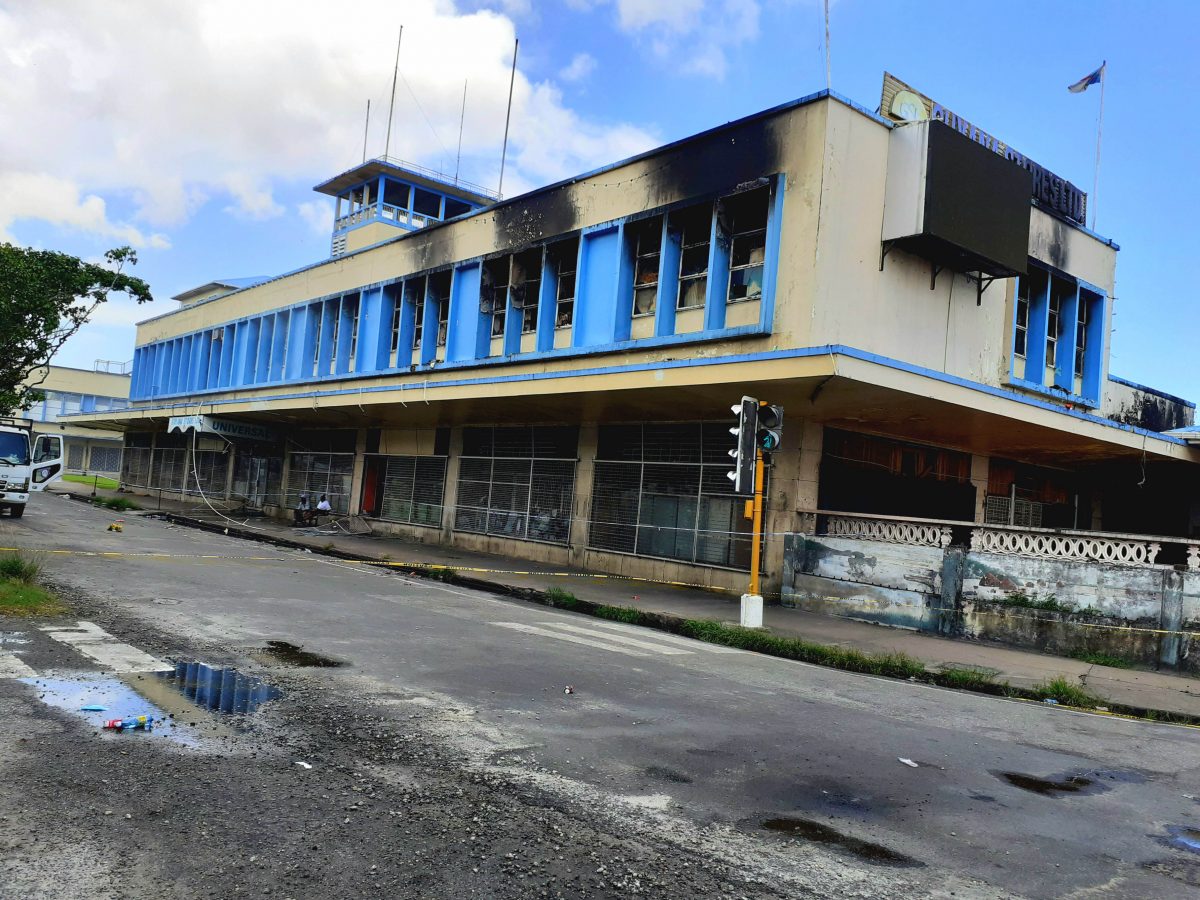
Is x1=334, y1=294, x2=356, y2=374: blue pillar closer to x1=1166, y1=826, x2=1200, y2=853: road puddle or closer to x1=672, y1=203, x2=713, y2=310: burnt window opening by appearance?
x1=672, y1=203, x2=713, y2=310: burnt window opening

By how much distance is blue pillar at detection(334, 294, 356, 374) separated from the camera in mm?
27672

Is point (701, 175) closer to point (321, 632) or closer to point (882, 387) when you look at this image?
point (882, 387)

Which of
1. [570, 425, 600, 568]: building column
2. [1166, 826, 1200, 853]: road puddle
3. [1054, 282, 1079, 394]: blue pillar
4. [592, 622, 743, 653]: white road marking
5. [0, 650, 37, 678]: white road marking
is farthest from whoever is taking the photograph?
[1054, 282, 1079, 394]: blue pillar

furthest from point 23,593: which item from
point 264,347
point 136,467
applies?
point 136,467

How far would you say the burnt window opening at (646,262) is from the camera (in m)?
17.9

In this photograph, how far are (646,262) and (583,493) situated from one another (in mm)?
5724

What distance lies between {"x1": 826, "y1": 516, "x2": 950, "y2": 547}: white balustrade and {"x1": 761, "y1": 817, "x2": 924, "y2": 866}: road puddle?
9740mm

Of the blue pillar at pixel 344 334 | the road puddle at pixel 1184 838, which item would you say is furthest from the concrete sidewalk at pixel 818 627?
the blue pillar at pixel 344 334

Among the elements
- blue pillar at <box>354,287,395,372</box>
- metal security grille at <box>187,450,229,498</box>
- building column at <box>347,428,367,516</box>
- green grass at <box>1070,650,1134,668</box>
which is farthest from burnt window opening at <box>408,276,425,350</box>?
green grass at <box>1070,650,1134,668</box>

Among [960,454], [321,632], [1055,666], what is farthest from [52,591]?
[960,454]

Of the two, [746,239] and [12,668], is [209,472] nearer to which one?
[746,239]

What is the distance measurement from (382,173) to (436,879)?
36.3 metres

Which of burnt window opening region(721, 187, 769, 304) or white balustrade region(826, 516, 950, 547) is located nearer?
white balustrade region(826, 516, 950, 547)

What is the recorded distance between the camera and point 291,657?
26.6 ft
